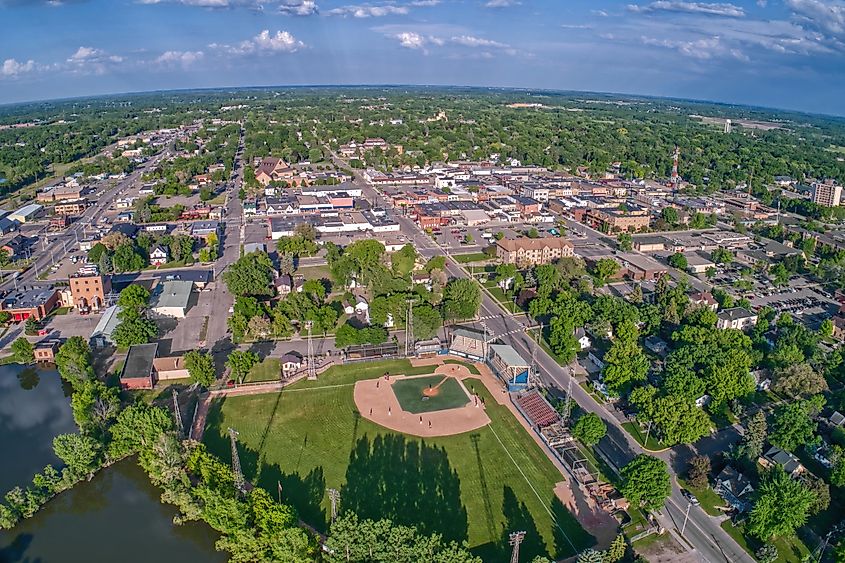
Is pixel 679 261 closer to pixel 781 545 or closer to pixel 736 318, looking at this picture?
pixel 736 318

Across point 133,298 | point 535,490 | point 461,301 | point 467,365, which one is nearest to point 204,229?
point 133,298

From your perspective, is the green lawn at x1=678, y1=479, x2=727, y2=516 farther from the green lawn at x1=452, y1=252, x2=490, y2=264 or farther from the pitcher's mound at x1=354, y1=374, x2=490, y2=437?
the green lawn at x1=452, y1=252, x2=490, y2=264

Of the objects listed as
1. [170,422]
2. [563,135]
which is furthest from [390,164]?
[170,422]

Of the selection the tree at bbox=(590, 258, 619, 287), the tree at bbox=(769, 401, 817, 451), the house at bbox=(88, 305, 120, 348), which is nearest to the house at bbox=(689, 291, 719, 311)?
the tree at bbox=(590, 258, 619, 287)

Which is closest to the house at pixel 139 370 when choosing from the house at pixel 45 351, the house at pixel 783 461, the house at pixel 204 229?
the house at pixel 45 351

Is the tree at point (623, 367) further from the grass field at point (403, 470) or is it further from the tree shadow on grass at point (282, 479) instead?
the tree shadow on grass at point (282, 479)

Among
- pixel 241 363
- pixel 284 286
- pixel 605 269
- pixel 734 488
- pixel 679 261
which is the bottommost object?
pixel 734 488
